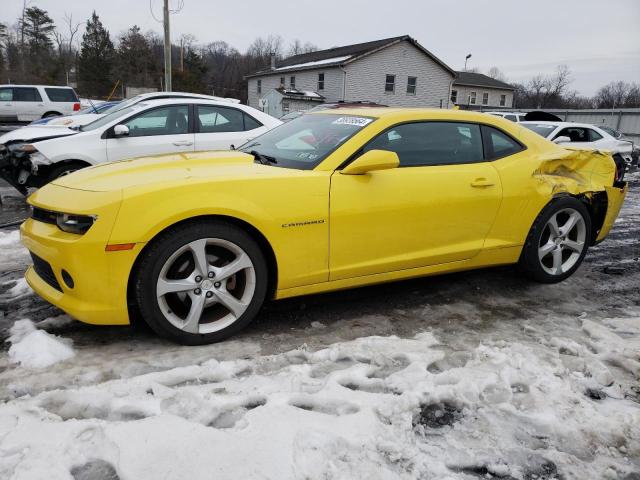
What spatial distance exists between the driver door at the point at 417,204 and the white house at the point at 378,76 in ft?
96.6

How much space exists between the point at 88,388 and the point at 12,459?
56 centimetres

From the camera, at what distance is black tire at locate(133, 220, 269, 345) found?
2777 millimetres

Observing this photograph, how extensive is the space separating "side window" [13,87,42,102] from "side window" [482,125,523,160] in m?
21.5

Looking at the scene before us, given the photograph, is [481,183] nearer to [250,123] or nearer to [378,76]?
[250,123]

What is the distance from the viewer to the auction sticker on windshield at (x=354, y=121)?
3555 mm

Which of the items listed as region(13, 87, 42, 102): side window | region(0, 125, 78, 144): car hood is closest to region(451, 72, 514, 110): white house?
region(13, 87, 42, 102): side window

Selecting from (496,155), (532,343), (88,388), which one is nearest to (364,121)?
(496,155)

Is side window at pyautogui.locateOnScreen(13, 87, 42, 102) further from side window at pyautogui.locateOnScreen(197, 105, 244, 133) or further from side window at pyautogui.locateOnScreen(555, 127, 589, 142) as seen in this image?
side window at pyautogui.locateOnScreen(555, 127, 589, 142)

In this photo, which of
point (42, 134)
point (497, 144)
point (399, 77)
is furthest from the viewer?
point (399, 77)

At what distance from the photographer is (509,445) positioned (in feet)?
7.25

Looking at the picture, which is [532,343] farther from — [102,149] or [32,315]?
[102,149]

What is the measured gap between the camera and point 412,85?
35719mm

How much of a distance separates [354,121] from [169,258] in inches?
67.8

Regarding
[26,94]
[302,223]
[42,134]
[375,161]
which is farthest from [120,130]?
[26,94]
